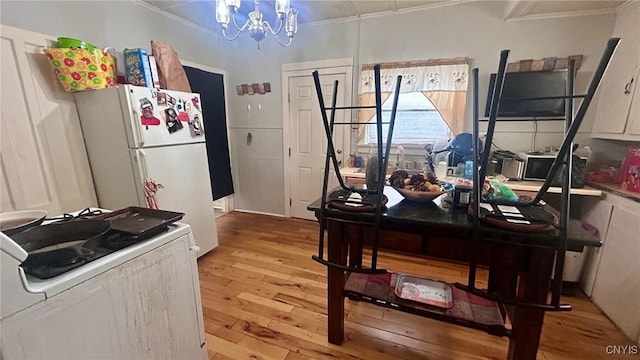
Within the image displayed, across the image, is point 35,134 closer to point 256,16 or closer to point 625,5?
point 256,16

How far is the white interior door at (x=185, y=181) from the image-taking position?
207cm

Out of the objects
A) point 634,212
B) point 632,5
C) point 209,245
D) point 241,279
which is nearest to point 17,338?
point 241,279

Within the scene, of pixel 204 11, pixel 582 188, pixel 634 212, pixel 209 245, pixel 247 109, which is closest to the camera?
pixel 634 212

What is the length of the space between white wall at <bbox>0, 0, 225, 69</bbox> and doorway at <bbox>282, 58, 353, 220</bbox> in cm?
117

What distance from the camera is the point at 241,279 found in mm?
2324

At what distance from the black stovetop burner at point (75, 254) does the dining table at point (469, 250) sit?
0.80m

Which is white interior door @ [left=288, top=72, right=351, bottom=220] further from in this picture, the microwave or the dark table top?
the dark table top

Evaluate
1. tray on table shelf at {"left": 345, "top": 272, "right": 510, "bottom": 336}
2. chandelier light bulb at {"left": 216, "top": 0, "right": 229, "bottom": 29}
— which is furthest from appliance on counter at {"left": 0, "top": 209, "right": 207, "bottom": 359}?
chandelier light bulb at {"left": 216, "top": 0, "right": 229, "bottom": 29}

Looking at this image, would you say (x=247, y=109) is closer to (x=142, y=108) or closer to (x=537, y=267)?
(x=142, y=108)

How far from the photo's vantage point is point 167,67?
7.52ft

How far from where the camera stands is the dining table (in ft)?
3.44

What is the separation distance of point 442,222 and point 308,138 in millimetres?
2603

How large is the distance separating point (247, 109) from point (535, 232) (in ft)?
11.6

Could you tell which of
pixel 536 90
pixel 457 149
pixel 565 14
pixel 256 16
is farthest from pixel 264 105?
pixel 565 14
